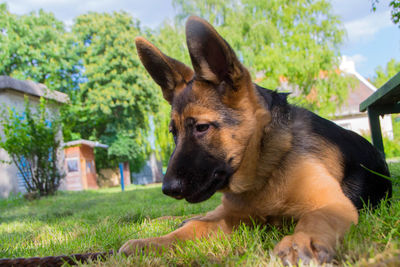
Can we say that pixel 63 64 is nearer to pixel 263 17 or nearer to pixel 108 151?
pixel 108 151

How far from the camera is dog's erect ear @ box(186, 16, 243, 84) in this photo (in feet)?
8.29

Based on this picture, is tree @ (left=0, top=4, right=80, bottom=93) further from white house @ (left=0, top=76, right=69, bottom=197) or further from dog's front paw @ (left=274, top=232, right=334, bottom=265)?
dog's front paw @ (left=274, top=232, right=334, bottom=265)

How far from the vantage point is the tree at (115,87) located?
95.1ft

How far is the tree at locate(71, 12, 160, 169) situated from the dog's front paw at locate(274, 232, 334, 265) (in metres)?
28.1

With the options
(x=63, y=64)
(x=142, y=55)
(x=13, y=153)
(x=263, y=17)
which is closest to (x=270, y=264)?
(x=142, y=55)

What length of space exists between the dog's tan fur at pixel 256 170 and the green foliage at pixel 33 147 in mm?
10466

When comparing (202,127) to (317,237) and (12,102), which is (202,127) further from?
(12,102)

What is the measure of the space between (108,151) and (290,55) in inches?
727

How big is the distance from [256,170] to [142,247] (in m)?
1.07

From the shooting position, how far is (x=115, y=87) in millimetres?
28922

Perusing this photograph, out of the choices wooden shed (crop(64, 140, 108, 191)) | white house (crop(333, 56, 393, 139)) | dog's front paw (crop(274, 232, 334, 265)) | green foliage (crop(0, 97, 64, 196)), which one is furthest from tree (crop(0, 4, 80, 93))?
dog's front paw (crop(274, 232, 334, 265))

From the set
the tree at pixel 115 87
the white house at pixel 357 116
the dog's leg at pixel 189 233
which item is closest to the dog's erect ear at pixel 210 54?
the dog's leg at pixel 189 233

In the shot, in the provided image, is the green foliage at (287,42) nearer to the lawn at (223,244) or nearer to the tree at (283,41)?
the tree at (283,41)

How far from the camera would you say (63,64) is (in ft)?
105
